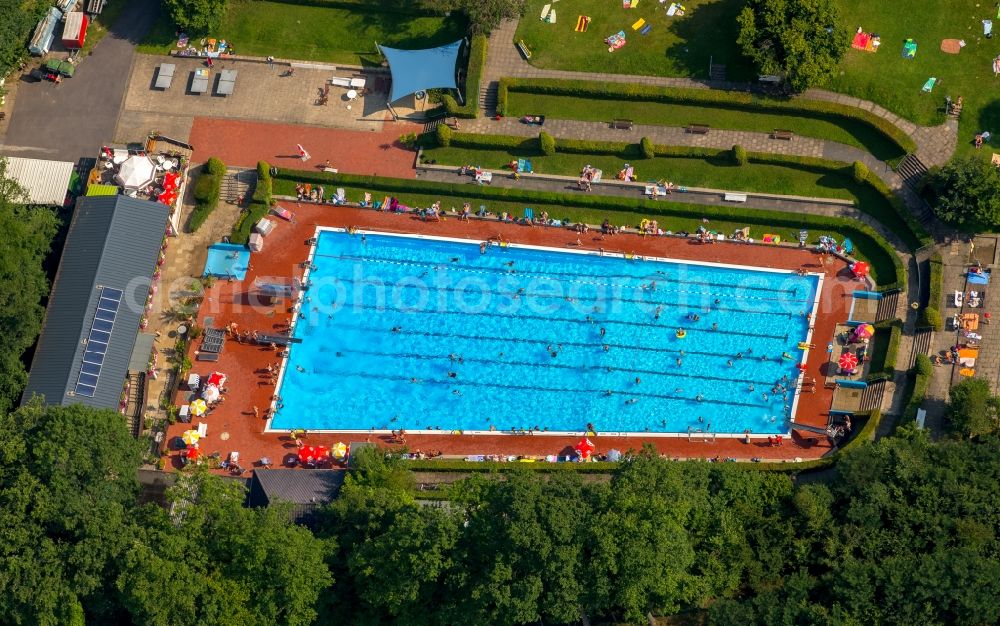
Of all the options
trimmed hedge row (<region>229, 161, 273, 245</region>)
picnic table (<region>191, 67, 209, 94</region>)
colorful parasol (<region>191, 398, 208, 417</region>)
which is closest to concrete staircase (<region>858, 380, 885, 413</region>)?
trimmed hedge row (<region>229, 161, 273, 245</region>)

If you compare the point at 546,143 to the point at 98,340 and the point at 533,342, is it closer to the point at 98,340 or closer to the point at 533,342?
the point at 533,342

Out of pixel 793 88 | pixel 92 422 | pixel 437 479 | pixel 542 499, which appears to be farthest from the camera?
pixel 793 88

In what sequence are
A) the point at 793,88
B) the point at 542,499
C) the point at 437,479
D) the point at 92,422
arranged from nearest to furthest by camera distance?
1. the point at 542,499
2. the point at 92,422
3. the point at 437,479
4. the point at 793,88

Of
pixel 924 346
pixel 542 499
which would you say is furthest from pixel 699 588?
pixel 924 346

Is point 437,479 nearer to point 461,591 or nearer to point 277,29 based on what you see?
point 461,591

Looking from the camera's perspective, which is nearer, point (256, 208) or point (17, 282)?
point (17, 282)

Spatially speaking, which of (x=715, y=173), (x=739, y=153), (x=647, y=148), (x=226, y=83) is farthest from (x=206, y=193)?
(x=739, y=153)

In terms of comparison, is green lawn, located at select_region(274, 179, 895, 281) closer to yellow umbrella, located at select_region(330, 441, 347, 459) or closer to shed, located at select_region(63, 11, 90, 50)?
→ yellow umbrella, located at select_region(330, 441, 347, 459)

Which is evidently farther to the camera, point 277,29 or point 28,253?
point 277,29
